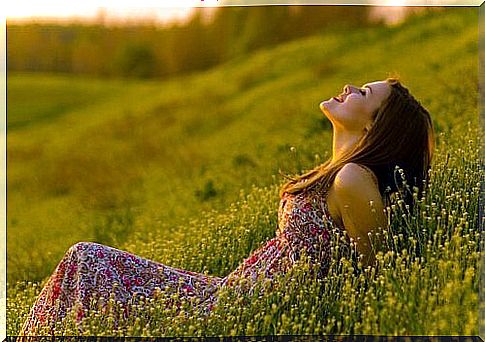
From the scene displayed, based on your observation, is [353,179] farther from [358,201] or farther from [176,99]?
[176,99]

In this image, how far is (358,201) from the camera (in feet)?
12.0

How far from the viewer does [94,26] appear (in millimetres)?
7598

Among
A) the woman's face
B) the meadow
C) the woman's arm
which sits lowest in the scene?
the meadow

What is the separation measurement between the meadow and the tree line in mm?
201

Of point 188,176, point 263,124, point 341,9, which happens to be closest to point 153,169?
point 188,176

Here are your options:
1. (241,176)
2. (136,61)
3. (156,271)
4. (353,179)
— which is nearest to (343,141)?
(353,179)

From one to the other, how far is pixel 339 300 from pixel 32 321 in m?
1.23

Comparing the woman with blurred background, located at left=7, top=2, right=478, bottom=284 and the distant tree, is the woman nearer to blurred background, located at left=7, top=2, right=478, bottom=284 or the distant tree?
blurred background, located at left=7, top=2, right=478, bottom=284

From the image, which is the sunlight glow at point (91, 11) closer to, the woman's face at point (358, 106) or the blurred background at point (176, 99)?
the blurred background at point (176, 99)

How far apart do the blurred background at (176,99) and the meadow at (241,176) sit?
0.8 inches

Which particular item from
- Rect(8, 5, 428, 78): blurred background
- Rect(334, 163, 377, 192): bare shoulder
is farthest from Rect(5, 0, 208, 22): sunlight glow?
Rect(334, 163, 377, 192): bare shoulder

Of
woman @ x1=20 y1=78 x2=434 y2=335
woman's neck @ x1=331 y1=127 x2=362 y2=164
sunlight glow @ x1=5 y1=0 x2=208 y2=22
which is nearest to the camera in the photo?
woman @ x1=20 y1=78 x2=434 y2=335

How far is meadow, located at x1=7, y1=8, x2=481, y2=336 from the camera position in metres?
3.78

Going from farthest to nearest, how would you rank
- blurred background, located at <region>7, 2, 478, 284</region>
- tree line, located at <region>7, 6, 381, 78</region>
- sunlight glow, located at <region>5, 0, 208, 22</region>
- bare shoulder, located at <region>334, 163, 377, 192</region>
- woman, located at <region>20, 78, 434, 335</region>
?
tree line, located at <region>7, 6, 381, 78</region> < blurred background, located at <region>7, 2, 478, 284</region> < sunlight glow, located at <region>5, 0, 208, 22</region> < woman, located at <region>20, 78, 434, 335</region> < bare shoulder, located at <region>334, 163, 377, 192</region>
